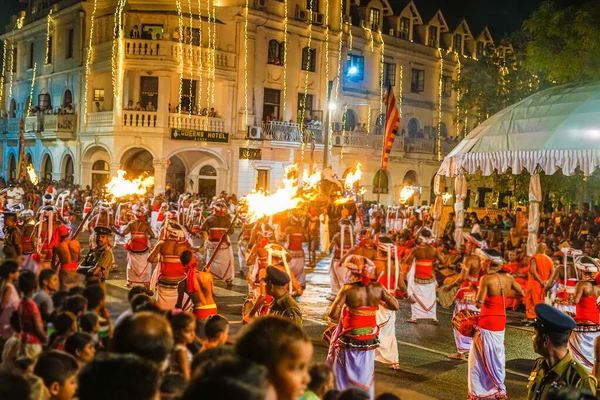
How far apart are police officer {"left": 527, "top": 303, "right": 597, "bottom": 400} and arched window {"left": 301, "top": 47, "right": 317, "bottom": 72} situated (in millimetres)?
34636

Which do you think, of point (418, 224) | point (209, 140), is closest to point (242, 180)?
point (209, 140)

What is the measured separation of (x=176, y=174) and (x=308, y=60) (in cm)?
961

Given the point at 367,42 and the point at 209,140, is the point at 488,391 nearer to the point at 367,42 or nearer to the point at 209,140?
the point at 209,140

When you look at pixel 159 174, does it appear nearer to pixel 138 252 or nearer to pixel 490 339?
pixel 138 252

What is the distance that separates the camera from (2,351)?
7223 millimetres

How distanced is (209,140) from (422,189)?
1682 cm

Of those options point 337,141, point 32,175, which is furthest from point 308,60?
point 32,175

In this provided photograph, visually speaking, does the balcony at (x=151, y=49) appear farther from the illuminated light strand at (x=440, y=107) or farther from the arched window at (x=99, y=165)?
the illuminated light strand at (x=440, y=107)

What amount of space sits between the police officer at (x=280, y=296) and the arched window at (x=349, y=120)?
34.6m

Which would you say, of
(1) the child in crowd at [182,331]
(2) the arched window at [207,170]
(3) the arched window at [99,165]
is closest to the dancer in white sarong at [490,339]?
(1) the child in crowd at [182,331]

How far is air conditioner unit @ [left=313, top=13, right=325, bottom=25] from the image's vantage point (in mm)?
39594

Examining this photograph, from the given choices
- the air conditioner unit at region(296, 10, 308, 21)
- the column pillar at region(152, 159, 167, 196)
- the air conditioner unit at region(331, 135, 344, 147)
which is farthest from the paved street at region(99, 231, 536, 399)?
the air conditioner unit at region(296, 10, 308, 21)

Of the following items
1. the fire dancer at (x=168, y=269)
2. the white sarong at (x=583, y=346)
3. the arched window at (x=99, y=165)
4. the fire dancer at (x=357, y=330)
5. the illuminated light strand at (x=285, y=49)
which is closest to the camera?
the fire dancer at (x=357, y=330)

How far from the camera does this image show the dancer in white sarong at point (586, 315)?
1019cm
